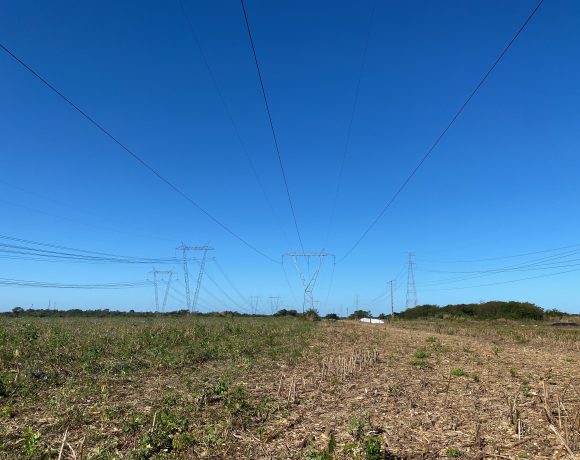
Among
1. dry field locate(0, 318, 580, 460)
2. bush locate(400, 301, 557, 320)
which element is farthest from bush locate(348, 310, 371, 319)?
dry field locate(0, 318, 580, 460)

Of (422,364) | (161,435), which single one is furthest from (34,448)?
(422,364)

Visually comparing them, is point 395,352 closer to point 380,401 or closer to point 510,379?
point 510,379

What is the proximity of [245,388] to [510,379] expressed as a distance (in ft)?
23.3

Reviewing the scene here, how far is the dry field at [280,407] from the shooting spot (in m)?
6.25

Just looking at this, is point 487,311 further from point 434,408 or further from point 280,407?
point 280,407

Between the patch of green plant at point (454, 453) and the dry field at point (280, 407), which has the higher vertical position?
the dry field at point (280, 407)

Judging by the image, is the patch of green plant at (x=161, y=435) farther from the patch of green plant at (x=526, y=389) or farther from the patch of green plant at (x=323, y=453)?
the patch of green plant at (x=526, y=389)

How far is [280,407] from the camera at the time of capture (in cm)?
861

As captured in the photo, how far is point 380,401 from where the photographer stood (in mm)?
9188

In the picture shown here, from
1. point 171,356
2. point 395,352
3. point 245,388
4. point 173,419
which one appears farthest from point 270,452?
point 395,352

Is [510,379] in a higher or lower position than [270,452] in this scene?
higher

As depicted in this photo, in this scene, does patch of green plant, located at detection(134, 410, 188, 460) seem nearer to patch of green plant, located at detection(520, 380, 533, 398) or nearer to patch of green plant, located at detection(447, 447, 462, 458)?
patch of green plant, located at detection(447, 447, 462, 458)

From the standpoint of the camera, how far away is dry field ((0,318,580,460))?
20.5 ft

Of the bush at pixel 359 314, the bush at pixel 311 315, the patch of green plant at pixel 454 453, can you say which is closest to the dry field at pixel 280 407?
the patch of green plant at pixel 454 453
